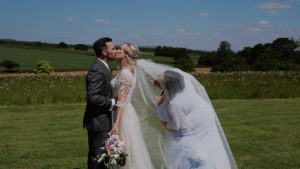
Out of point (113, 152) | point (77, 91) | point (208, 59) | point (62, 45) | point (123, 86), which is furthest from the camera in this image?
point (62, 45)

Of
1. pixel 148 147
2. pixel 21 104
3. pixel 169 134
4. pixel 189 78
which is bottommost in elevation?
pixel 21 104

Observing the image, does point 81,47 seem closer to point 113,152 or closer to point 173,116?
point 113,152

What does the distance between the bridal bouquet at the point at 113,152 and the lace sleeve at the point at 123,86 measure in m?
0.62

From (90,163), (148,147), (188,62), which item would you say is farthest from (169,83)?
(188,62)

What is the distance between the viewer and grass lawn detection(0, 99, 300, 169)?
7.24 metres

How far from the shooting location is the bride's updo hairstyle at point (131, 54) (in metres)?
5.46

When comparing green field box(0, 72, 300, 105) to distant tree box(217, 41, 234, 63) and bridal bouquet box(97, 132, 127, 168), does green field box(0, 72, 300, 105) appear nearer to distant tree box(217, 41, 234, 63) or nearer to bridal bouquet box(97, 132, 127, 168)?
bridal bouquet box(97, 132, 127, 168)

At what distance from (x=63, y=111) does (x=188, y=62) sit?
47.2 meters

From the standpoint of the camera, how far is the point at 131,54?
5.46 metres

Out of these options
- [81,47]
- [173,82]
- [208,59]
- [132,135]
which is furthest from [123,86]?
[81,47]

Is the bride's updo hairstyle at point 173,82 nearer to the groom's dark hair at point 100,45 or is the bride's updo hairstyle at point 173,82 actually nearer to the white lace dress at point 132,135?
the white lace dress at point 132,135

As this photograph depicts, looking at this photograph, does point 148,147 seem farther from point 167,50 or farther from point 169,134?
point 167,50

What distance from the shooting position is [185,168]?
4.32 m

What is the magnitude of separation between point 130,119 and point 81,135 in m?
4.86
